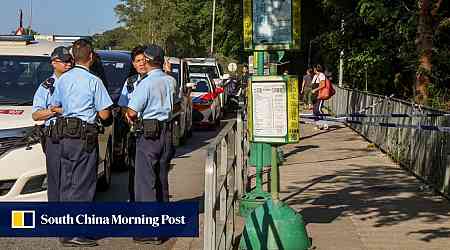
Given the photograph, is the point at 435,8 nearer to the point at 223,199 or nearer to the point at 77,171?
the point at 77,171

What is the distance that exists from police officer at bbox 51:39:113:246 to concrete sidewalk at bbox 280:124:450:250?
2324mm

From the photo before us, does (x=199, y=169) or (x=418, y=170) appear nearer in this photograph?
(x=418, y=170)

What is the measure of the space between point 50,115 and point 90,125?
0.50 metres

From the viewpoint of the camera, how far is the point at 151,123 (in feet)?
24.0

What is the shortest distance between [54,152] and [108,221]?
1977 millimetres

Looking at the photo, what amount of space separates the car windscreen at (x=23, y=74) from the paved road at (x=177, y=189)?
1.74m

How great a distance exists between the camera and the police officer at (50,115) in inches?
287

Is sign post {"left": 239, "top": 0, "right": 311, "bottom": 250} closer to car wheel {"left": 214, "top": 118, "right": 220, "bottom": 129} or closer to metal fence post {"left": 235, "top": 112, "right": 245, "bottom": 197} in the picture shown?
metal fence post {"left": 235, "top": 112, "right": 245, "bottom": 197}

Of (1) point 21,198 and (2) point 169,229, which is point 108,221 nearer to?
(2) point 169,229

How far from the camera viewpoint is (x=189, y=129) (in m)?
19.3

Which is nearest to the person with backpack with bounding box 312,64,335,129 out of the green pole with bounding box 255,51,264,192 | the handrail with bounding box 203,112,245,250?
the green pole with bounding box 255,51,264,192

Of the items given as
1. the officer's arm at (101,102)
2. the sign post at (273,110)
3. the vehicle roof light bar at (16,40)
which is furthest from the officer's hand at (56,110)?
the vehicle roof light bar at (16,40)

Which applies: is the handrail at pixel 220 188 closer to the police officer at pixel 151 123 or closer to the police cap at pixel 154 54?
the police officer at pixel 151 123

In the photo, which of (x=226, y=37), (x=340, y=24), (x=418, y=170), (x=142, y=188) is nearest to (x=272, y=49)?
(x=142, y=188)
